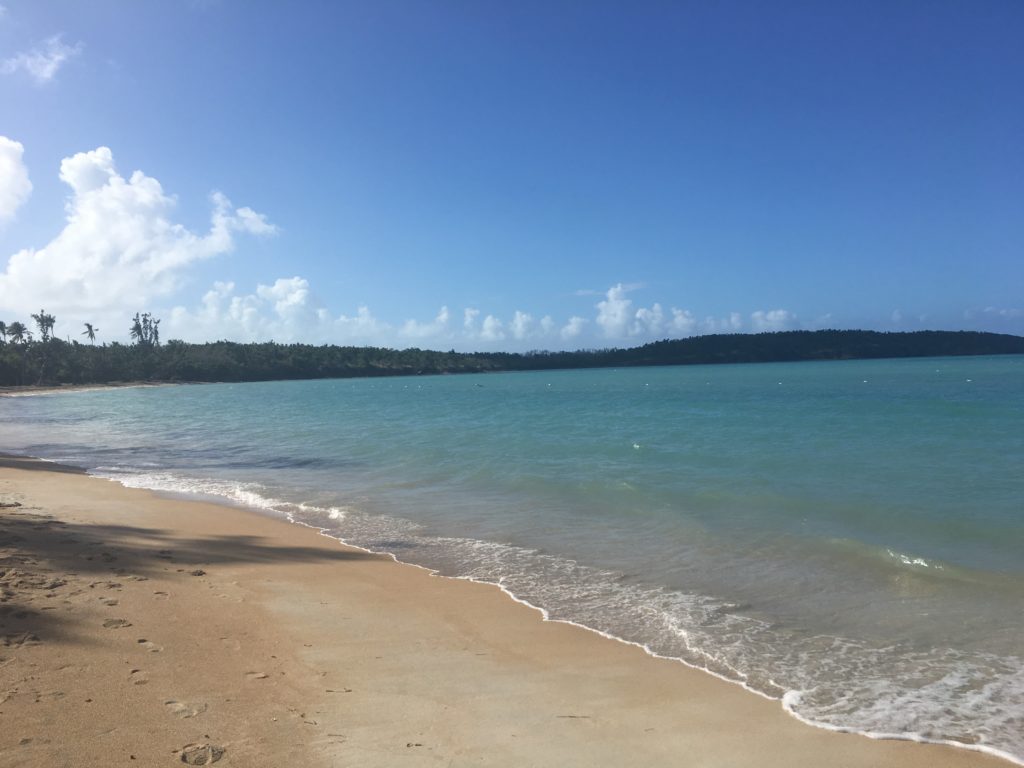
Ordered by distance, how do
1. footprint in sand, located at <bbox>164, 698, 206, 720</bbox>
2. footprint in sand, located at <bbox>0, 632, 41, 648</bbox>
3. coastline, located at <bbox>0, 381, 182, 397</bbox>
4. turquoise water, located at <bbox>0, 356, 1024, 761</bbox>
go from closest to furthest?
footprint in sand, located at <bbox>164, 698, 206, 720</bbox> → footprint in sand, located at <bbox>0, 632, 41, 648</bbox> → turquoise water, located at <bbox>0, 356, 1024, 761</bbox> → coastline, located at <bbox>0, 381, 182, 397</bbox>

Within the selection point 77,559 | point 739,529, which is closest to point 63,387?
point 77,559

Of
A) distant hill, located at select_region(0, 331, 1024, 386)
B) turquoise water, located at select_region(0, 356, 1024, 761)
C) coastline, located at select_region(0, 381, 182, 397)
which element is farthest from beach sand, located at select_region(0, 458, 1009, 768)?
distant hill, located at select_region(0, 331, 1024, 386)

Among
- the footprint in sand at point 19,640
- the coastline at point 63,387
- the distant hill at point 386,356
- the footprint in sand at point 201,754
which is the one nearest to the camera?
the footprint in sand at point 201,754

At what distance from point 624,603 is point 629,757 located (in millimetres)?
3320

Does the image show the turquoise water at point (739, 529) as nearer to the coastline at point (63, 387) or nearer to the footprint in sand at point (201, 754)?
the footprint in sand at point (201, 754)

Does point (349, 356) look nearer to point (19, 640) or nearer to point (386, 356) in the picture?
point (386, 356)

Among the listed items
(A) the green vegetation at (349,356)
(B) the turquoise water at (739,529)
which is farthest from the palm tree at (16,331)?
(B) the turquoise water at (739,529)

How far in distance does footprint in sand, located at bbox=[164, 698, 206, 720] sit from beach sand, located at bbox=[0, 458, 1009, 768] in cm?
1

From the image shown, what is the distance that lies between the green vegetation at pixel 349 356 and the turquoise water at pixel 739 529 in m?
98.3

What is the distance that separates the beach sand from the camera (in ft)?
13.5

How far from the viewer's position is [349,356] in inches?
6284

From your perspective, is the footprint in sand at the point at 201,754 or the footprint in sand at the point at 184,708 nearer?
the footprint in sand at the point at 201,754

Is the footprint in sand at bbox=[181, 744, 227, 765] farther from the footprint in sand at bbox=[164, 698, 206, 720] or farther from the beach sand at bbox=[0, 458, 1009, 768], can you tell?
the footprint in sand at bbox=[164, 698, 206, 720]

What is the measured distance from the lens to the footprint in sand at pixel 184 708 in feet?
14.3
